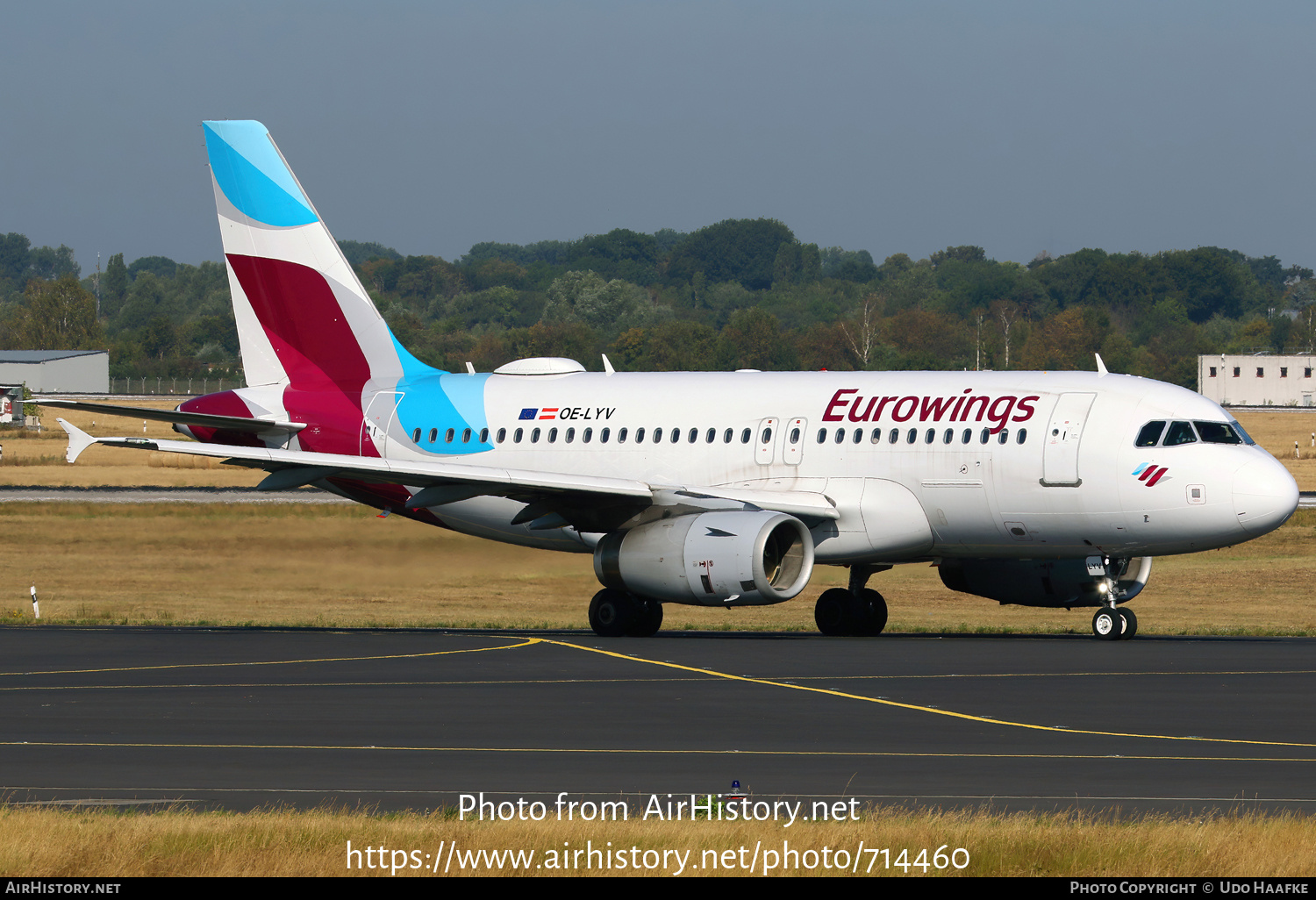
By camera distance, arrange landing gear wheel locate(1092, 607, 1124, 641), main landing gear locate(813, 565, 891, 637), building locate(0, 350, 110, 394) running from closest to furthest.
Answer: landing gear wheel locate(1092, 607, 1124, 641) → main landing gear locate(813, 565, 891, 637) → building locate(0, 350, 110, 394)

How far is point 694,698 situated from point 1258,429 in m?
114

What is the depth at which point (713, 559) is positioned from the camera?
3325cm

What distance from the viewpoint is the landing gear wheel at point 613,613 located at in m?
35.9

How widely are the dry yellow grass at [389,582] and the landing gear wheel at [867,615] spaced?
12.0ft

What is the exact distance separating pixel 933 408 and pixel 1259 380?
16005 centimetres

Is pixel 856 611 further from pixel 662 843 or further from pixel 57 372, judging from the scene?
pixel 57 372

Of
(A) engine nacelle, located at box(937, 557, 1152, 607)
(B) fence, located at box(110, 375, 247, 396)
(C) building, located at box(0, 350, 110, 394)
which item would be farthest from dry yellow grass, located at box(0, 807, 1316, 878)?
(C) building, located at box(0, 350, 110, 394)

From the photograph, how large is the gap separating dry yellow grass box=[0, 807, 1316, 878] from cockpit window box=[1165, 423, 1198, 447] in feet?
62.1

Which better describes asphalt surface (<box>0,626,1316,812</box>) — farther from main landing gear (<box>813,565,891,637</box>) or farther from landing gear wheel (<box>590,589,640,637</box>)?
main landing gear (<box>813,565,891,637</box>)

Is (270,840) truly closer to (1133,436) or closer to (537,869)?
(537,869)

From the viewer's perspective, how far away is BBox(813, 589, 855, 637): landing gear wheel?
3759cm

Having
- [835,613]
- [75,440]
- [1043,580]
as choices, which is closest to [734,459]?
[835,613]

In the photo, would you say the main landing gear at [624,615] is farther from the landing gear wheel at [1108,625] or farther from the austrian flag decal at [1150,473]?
the austrian flag decal at [1150,473]

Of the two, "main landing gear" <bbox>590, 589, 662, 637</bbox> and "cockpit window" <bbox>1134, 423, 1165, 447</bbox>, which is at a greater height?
"cockpit window" <bbox>1134, 423, 1165, 447</bbox>
